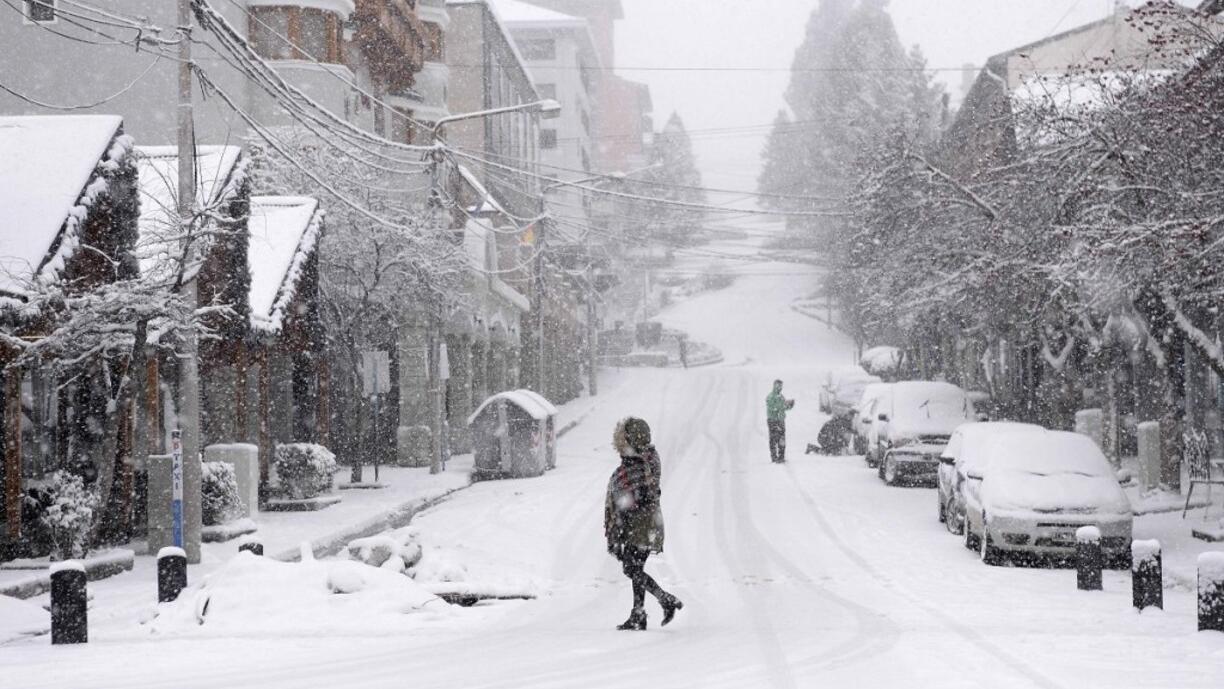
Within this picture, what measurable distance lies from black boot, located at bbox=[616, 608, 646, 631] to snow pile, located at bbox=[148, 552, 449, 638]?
1.88 meters

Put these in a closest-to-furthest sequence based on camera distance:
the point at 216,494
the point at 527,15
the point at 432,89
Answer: the point at 216,494, the point at 432,89, the point at 527,15

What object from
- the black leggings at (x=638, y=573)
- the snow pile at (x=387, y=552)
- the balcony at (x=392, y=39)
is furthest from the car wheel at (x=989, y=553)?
the balcony at (x=392, y=39)

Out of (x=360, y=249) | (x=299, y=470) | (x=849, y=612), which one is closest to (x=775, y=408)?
(x=360, y=249)

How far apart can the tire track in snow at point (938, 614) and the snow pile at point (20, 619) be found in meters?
7.53

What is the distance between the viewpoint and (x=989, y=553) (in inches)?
672

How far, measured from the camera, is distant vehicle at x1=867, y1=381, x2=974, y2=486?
27.7 meters

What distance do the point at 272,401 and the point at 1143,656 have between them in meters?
20.4

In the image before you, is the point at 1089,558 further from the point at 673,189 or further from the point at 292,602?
the point at 673,189

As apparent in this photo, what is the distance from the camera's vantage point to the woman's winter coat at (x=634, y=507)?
11273 mm

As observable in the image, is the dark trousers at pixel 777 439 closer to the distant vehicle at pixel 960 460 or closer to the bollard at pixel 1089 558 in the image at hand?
the distant vehicle at pixel 960 460

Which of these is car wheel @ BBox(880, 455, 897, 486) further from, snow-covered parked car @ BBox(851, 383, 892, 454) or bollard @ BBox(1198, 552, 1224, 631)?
bollard @ BBox(1198, 552, 1224, 631)

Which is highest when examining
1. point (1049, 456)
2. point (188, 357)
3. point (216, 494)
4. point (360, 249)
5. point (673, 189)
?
point (673, 189)

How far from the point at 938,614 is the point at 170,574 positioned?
6.63 meters

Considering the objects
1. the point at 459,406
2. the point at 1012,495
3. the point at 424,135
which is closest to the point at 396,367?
the point at 459,406
